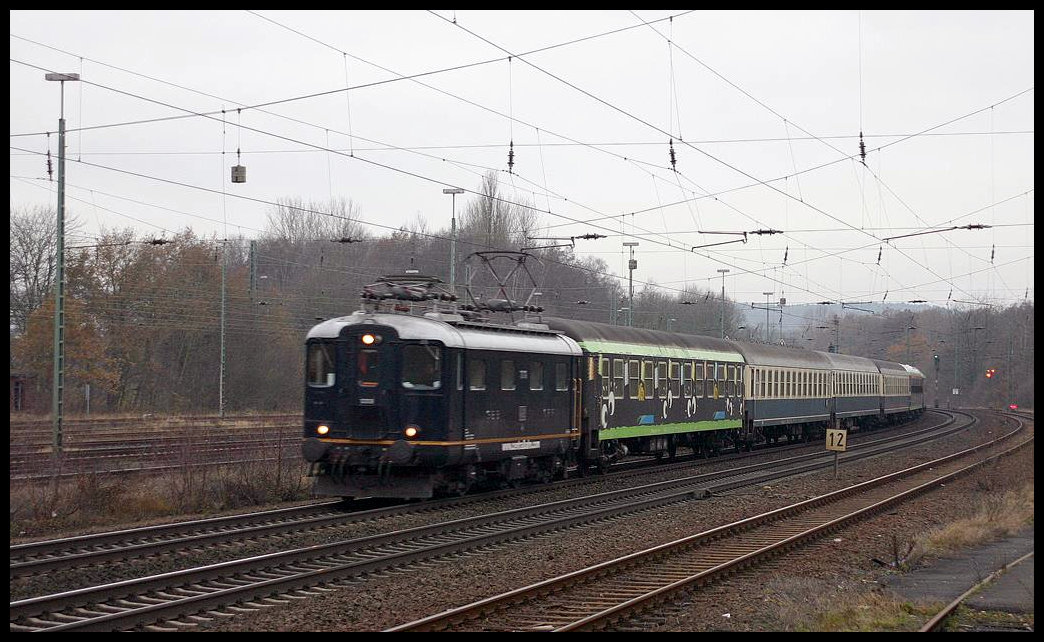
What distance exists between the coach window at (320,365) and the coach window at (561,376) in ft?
16.6

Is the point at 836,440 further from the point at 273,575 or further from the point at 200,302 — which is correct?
the point at 200,302

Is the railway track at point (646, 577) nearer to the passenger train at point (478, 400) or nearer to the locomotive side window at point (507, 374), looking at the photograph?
the passenger train at point (478, 400)

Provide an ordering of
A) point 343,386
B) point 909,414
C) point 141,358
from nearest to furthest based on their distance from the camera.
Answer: point 343,386, point 141,358, point 909,414

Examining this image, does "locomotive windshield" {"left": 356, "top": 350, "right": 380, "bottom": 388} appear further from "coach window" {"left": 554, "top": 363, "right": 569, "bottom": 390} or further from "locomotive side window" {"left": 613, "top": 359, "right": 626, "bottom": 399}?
"locomotive side window" {"left": 613, "top": 359, "right": 626, "bottom": 399}

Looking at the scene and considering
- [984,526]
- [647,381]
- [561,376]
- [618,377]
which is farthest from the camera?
[647,381]

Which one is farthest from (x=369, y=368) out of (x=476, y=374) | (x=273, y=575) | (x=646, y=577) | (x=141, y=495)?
(x=646, y=577)

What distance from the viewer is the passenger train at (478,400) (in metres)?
18.0

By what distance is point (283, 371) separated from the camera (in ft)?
162

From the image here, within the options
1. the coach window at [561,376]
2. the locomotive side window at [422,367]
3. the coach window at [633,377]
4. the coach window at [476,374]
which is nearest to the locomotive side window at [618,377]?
the coach window at [633,377]

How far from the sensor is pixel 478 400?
1891cm

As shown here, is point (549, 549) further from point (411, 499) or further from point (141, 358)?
point (141, 358)

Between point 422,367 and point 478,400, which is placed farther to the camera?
point 478,400

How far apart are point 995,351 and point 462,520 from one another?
9961cm

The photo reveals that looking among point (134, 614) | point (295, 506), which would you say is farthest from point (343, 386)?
point (134, 614)
